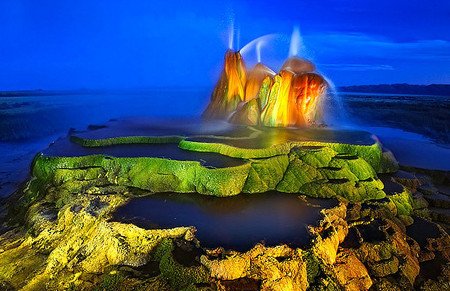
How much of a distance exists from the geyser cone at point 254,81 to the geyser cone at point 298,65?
43.7 inches

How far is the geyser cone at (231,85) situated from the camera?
67.6 feet

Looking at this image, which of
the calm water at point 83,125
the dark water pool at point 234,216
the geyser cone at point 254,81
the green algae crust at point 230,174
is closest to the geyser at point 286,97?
the geyser cone at point 254,81

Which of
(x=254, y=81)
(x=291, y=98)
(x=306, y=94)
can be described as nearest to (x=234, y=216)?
(x=291, y=98)

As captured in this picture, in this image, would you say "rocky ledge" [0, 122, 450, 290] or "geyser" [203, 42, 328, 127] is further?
"geyser" [203, 42, 328, 127]

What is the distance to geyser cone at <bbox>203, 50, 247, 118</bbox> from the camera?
20594 mm

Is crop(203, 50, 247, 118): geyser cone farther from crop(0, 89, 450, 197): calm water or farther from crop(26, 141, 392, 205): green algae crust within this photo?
crop(26, 141, 392, 205): green algae crust

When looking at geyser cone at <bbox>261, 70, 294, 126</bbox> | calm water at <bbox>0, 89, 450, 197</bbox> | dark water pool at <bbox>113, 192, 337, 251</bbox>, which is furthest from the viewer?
calm water at <bbox>0, 89, 450, 197</bbox>

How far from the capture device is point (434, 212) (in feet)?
40.2

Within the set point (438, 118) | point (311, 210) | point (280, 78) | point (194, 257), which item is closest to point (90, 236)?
point (194, 257)

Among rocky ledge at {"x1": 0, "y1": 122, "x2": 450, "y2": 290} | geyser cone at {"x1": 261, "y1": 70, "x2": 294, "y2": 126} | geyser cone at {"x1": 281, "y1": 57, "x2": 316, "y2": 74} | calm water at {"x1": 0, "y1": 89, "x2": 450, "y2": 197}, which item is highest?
geyser cone at {"x1": 281, "y1": 57, "x2": 316, "y2": 74}

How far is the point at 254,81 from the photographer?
67.6 ft

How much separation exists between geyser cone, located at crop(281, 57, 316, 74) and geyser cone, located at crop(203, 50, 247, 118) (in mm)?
2506

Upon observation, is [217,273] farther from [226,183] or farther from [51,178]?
[51,178]

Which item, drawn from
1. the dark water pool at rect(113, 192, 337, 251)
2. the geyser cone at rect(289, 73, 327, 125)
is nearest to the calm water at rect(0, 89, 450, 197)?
the geyser cone at rect(289, 73, 327, 125)
